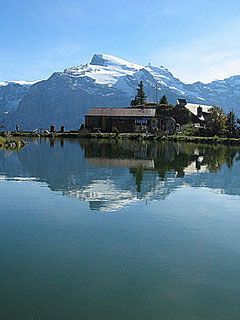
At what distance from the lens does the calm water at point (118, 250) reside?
6.78 m

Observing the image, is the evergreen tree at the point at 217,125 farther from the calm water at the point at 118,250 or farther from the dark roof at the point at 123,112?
the calm water at the point at 118,250

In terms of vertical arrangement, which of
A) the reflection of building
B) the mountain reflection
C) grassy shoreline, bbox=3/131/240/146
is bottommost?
the mountain reflection

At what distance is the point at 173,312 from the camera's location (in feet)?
21.6

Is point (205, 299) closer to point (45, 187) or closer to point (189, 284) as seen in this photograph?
point (189, 284)

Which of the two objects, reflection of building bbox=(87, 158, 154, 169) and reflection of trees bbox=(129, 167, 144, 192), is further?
reflection of building bbox=(87, 158, 154, 169)

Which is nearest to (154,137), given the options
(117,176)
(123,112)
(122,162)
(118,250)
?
(123,112)

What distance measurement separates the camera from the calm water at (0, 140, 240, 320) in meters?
6.78

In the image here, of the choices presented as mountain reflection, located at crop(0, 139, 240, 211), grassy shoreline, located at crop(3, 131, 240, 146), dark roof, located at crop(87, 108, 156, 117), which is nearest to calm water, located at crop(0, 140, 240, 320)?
mountain reflection, located at crop(0, 139, 240, 211)

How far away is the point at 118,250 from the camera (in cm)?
960

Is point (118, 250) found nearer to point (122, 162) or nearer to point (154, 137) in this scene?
point (122, 162)

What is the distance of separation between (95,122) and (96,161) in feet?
152

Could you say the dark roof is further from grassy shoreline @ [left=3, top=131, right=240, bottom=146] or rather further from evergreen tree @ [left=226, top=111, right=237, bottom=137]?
evergreen tree @ [left=226, top=111, right=237, bottom=137]

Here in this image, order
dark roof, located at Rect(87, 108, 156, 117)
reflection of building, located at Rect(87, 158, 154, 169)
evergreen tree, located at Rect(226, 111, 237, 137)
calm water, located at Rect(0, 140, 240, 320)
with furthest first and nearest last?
dark roof, located at Rect(87, 108, 156, 117) → evergreen tree, located at Rect(226, 111, 237, 137) → reflection of building, located at Rect(87, 158, 154, 169) → calm water, located at Rect(0, 140, 240, 320)

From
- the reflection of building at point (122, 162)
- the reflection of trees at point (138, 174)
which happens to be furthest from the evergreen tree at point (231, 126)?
the reflection of trees at point (138, 174)
